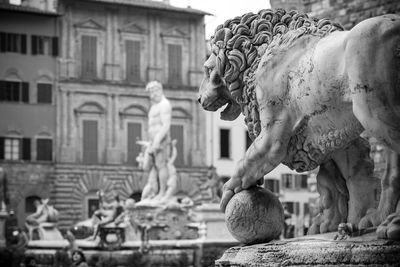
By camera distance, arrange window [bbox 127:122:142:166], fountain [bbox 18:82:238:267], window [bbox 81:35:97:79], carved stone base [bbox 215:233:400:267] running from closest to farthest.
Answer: carved stone base [bbox 215:233:400:267] → fountain [bbox 18:82:238:267] → window [bbox 127:122:142:166] → window [bbox 81:35:97:79]

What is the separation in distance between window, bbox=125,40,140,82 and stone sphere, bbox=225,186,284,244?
4395cm

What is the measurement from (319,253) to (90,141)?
43.1 metres

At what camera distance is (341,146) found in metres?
3.96

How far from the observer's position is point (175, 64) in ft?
161

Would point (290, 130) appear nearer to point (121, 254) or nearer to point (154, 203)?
point (121, 254)

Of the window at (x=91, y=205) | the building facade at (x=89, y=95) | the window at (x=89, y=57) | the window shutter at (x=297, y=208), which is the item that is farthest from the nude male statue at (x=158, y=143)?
the window shutter at (x=297, y=208)

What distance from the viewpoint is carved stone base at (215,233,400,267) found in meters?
3.48

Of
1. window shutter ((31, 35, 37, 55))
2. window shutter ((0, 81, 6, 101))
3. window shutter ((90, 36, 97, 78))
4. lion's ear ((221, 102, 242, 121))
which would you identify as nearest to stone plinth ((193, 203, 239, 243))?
lion's ear ((221, 102, 242, 121))

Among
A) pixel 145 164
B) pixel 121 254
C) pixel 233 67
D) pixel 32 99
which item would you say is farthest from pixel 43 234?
pixel 32 99

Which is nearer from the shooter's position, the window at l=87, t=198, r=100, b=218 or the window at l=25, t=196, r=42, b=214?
the window at l=25, t=196, r=42, b=214

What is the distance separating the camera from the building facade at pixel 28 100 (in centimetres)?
4416

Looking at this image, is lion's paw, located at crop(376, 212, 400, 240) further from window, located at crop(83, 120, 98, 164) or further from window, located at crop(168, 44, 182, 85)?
window, located at crop(168, 44, 182, 85)

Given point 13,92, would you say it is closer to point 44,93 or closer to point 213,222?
point 44,93

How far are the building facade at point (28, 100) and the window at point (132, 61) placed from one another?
4307 mm
